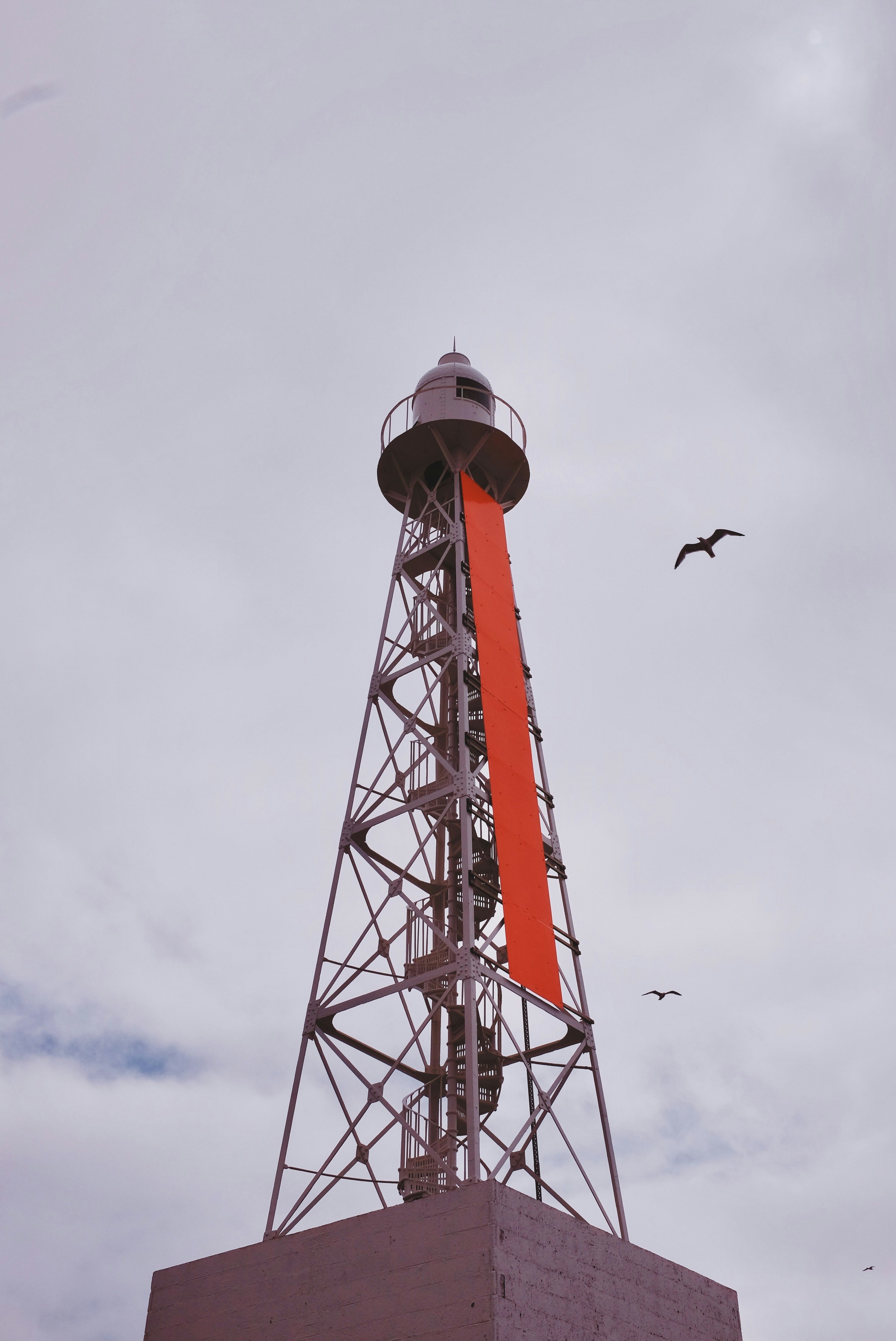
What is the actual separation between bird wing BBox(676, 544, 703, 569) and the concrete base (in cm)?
1092

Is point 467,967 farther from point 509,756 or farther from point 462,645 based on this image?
point 462,645

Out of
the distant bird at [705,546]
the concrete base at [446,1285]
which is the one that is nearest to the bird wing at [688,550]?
the distant bird at [705,546]

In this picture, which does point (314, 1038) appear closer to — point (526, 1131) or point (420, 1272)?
point (526, 1131)

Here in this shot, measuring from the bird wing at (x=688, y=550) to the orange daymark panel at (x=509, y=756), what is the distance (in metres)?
4.36

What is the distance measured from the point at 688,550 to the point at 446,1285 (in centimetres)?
1272

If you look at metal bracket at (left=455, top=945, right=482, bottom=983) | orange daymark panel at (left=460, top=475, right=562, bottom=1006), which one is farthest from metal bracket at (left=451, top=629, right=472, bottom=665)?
metal bracket at (left=455, top=945, right=482, bottom=983)

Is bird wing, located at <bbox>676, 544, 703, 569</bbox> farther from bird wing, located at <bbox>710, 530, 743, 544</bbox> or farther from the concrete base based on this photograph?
the concrete base

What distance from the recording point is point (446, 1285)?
1532 centimetres

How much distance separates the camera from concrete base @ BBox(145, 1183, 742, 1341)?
1520 centimetres

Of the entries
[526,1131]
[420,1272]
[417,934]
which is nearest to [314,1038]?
[417,934]

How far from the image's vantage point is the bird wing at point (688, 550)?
21.5m

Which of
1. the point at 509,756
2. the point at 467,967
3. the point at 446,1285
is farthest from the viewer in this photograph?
the point at 509,756

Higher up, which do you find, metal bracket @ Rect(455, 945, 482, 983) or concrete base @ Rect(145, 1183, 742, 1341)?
metal bracket @ Rect(455, 945, 482, 983)

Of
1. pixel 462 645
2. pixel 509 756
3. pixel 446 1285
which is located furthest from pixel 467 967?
pixel 462 645
